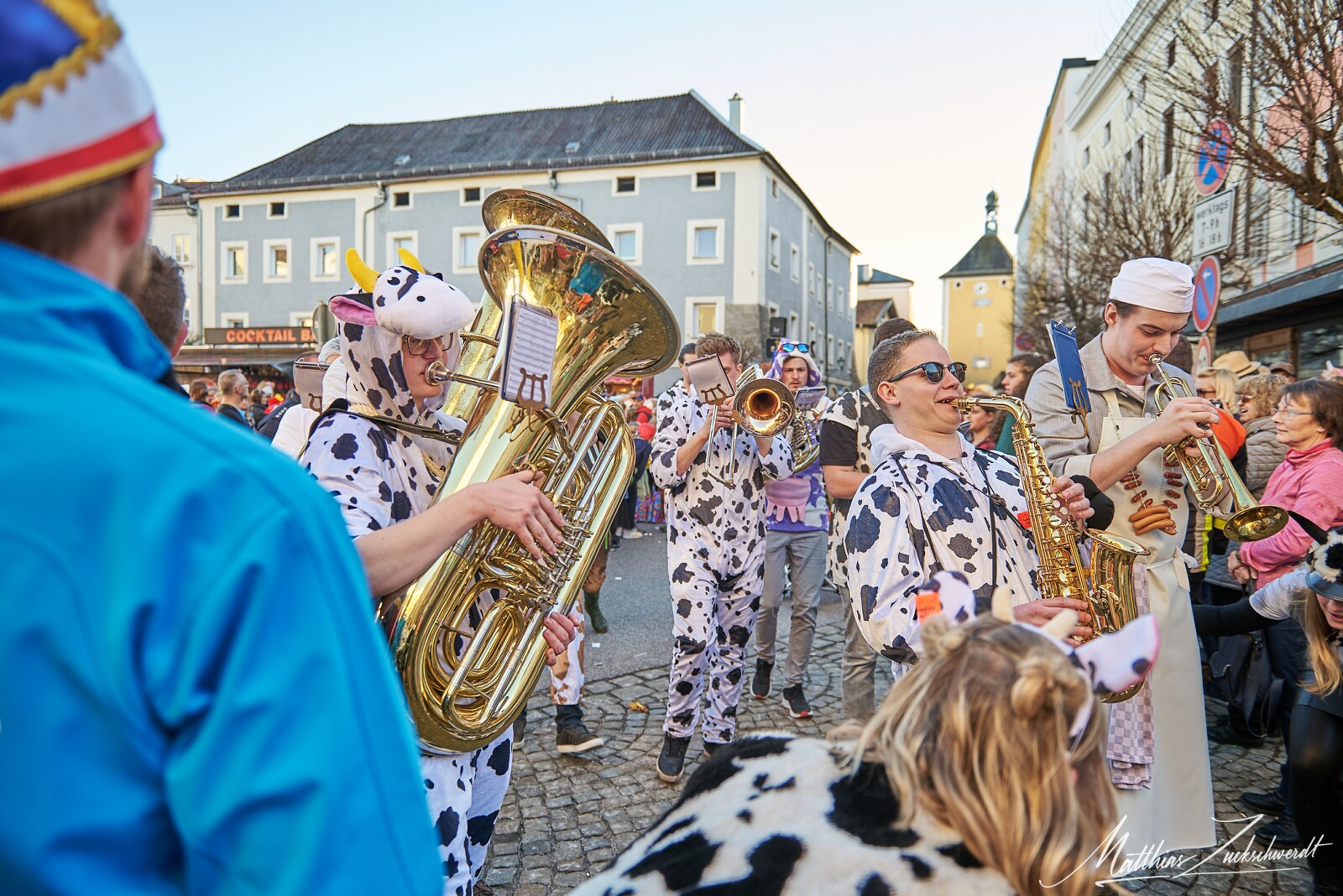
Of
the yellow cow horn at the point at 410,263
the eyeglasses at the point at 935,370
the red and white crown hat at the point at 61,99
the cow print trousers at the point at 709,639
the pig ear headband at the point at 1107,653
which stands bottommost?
the cow print trousers at the point at 709,639

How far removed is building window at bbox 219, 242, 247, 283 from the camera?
39438mm

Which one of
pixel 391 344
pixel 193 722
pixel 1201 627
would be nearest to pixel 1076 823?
pixel 193 722

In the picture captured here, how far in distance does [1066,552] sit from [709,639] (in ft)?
7.11

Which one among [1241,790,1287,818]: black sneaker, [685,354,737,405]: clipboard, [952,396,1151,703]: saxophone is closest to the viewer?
[952,396,1151,703]: saxophone

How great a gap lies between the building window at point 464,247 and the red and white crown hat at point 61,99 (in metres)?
37.2

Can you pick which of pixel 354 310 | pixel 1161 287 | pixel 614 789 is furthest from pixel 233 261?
pixel 1161 287

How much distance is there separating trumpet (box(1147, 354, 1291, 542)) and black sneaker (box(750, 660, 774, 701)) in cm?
316

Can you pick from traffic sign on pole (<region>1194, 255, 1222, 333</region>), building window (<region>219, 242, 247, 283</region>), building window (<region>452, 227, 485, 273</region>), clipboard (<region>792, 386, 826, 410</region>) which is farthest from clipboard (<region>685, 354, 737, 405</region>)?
building window (<region>219, 242, 247, 283</region>)

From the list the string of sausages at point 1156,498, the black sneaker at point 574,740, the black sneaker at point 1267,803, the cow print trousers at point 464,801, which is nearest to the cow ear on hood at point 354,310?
the cow print trousers at point 464,801

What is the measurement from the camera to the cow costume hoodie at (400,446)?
7.11 ft

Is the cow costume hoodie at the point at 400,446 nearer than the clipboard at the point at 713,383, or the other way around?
the cow costume hoodie at the point at 400,446

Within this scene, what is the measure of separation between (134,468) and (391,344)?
66.1 inches

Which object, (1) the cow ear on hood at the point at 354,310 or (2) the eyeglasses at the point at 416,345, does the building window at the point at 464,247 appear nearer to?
(1) the cow ear on hood at the point at 354,310

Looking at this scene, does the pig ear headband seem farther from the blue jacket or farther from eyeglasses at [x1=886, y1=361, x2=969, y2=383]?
eyeglasses at [x1=886, y1=361, x2=969, y2=383]
